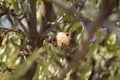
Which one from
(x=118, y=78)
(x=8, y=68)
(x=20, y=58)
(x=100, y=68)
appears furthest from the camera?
(x=100, y=68)

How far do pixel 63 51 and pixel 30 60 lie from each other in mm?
928

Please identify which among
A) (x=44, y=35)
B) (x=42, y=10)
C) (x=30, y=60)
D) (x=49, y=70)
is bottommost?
(x=30, y=60)

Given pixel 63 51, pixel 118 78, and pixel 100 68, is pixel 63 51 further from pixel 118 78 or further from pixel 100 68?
pixel 100 68

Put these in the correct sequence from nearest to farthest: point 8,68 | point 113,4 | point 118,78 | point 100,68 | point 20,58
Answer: point 113,4 → point 8,68 → point 20,58 → point 118,78 → point 100,68

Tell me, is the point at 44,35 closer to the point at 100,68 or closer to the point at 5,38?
the point at 5,38

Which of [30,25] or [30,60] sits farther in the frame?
[30,25]

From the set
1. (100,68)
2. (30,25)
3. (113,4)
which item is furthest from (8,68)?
(100,68)

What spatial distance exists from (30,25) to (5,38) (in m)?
0.12

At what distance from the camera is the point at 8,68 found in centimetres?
147

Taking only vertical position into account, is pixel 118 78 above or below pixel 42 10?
below

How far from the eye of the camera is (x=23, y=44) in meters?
1.49

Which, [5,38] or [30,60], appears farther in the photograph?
[5,38]

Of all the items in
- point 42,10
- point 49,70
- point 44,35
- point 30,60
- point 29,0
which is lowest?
point 30,60

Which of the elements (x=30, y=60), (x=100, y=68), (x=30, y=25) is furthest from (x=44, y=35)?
(x=100, y=68)
